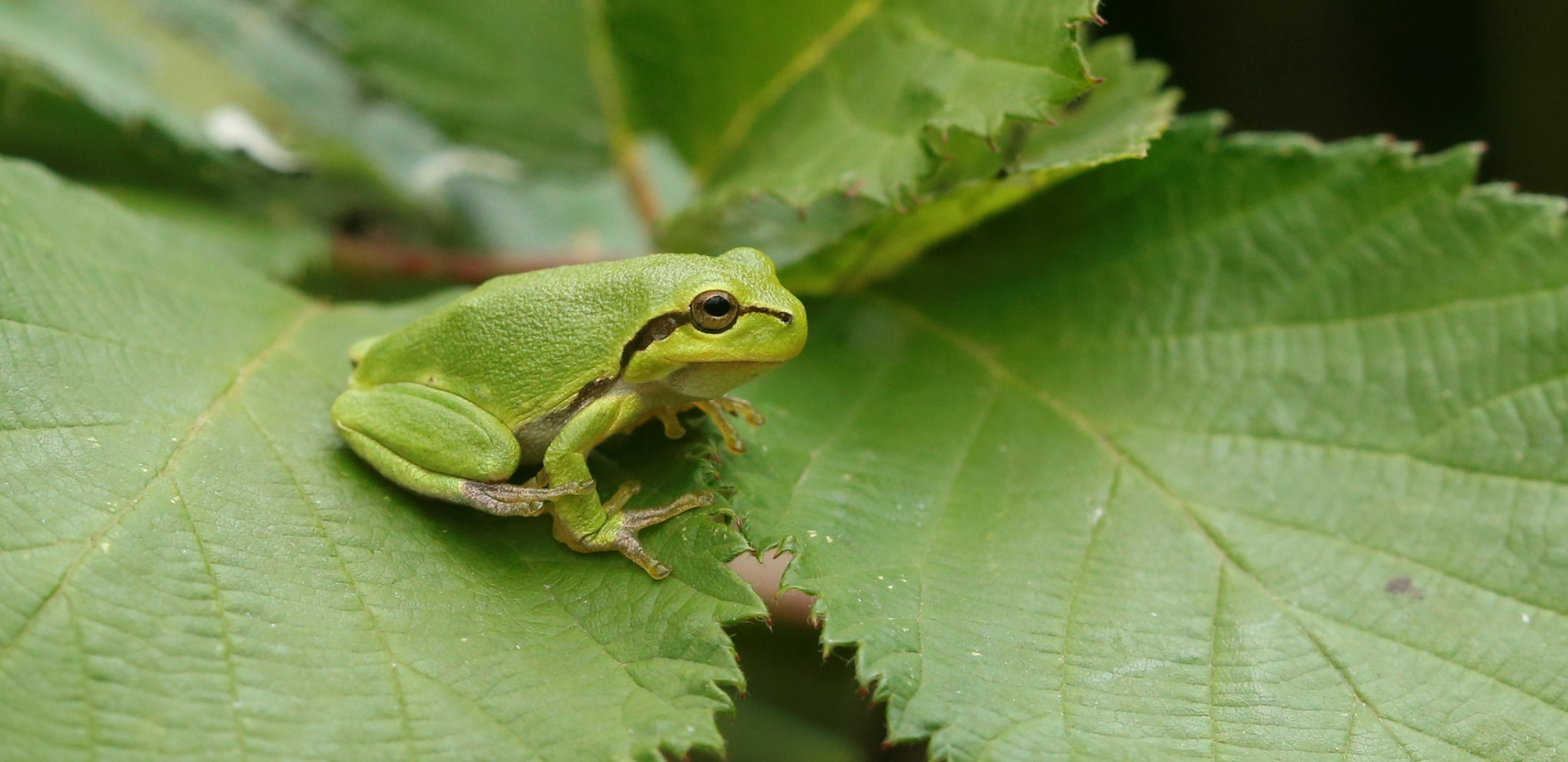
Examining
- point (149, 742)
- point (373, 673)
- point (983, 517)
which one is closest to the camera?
point (149, 742)

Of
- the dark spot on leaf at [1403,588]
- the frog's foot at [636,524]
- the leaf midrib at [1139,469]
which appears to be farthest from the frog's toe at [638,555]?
the dark spot on leaf at [1403,588]

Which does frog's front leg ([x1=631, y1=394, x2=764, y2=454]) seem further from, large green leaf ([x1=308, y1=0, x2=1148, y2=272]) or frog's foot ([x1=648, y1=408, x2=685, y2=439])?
large green leaf ([x1=308, y1=0, x2=1148, y2=272])

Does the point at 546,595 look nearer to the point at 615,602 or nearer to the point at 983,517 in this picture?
the point at 615,602

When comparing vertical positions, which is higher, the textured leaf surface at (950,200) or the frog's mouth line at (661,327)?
the textured leaf surface at (950,200)

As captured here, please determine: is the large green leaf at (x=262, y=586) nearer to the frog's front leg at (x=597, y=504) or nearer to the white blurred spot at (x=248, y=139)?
the frog's front leg at (x=597, y=504)

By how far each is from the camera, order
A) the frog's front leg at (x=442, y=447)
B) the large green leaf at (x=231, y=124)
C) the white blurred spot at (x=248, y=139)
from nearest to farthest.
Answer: the frog's front leg at (x=442, y=447) < the large green leaf at (x=231, y=124) < the white blurred spot at (x=248, y=139)

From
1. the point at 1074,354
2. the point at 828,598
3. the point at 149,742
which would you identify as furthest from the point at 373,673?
the point at 1074,354

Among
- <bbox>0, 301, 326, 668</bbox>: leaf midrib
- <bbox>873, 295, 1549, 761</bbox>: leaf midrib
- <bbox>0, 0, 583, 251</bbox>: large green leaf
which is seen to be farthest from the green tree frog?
<bbox>0, 0, 583, 251</bbox>: large green leaf
